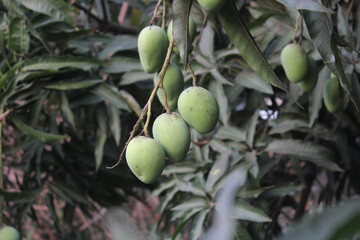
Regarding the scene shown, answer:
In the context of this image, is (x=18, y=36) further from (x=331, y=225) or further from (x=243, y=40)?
(x=331, y=225)

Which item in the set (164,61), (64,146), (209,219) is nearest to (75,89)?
(64,146)

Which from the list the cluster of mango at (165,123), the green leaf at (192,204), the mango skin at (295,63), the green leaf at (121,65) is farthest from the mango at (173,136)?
the green leaf at (121,65)

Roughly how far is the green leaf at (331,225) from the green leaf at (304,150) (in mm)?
979

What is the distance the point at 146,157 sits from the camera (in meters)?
0.68

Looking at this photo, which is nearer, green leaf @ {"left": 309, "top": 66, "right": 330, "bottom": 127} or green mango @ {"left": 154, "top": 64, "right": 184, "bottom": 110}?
green mango @ {"left": 154, "top": 64, "right": 184, "bottom": 110}

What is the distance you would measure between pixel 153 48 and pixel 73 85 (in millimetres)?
667

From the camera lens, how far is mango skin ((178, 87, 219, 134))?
704mm

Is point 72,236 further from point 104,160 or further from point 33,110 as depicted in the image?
point 33,110

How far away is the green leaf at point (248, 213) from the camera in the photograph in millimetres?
1112

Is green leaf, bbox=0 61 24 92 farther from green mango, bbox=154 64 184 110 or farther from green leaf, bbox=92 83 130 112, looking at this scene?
green mango, bbox=154 64 184 110

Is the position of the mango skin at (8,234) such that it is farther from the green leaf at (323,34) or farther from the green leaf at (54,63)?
the green leaf at (323,34)

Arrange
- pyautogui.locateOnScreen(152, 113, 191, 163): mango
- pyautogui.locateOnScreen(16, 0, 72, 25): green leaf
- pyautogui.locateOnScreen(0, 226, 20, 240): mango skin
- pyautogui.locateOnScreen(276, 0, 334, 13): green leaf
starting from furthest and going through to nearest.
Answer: pyautogui.locateOnScreen(16, 0, 72, 25): green leaf
pyautogui.locateOnScreen(0, 226, 20, 240): mango skin
pyautogui.locateOnScreen(152, 113, 191, 163): mango
pyautogui.locateOnScreen(276, 0, 334, 13): green leaf

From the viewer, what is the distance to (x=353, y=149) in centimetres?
162

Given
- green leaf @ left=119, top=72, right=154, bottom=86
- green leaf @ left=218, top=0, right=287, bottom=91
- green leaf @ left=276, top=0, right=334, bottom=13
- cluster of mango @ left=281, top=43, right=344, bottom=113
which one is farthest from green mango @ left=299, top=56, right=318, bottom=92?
green leaf @ left=119, top=72, right=154, bottom=86
